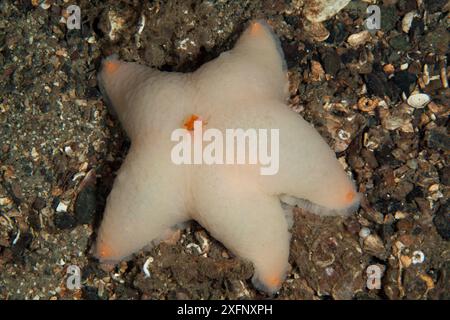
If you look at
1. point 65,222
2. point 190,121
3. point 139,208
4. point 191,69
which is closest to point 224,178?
point 190,121

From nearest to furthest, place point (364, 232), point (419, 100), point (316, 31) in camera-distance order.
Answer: point (364, 232) → point (419, 100) → point (316, 31)

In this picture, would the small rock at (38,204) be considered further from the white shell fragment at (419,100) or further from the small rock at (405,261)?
the white shell fragment at (419,100)

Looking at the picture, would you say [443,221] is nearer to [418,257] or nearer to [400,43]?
[418,257]

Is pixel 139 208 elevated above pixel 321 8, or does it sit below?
below

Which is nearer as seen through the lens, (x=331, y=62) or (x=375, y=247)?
(x=375, y=247)

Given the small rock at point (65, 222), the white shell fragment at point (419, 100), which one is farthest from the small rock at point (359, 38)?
the small rock at point (65, 222)

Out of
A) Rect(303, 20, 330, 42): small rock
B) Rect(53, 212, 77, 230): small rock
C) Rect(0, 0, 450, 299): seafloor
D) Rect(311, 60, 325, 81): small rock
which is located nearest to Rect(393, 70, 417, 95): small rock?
Rect(0, 0, 450, 299): seafloor

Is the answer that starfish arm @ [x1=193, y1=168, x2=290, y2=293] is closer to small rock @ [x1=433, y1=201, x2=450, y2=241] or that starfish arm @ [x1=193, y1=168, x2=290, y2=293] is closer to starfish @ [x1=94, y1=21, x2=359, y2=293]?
starfish @ [x1=94, y1=21, x2=359, y2=293]
